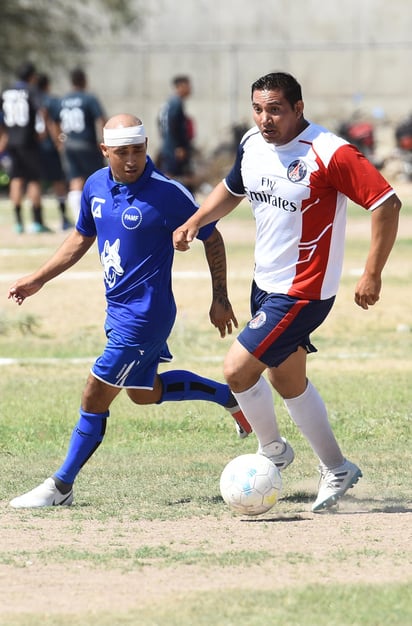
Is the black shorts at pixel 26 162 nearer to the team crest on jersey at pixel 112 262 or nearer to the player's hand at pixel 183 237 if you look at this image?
the team crest on jersey at pixel 112 262

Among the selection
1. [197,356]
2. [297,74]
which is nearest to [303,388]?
[197,356]

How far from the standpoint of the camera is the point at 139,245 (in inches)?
260

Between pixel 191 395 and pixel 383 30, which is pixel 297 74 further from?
pixel 191 395

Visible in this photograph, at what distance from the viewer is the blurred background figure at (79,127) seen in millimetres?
19500

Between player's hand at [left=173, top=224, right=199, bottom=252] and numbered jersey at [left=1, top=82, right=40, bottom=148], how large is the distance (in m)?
13.4

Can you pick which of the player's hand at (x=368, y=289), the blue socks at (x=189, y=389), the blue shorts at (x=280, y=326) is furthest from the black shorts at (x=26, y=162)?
the player's hand at (x=368, y=289)

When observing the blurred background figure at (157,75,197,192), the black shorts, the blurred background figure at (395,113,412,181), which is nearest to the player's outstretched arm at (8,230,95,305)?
the black shorts

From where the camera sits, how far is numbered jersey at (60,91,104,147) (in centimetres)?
1955

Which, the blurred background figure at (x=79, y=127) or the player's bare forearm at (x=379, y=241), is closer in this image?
the player's bare forearm at (x=379, y=241)

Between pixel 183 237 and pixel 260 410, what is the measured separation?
3.26 ft

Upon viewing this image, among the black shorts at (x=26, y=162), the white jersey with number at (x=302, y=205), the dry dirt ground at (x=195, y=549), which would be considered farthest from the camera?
the black shorts at (x=26, y=162)

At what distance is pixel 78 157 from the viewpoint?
19922 millimetres

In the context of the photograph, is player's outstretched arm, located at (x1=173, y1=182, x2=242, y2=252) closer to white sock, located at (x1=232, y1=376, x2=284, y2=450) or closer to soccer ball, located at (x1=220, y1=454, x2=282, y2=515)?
white sock, located at (x1=232, y1=376, x2=284, y2=450)

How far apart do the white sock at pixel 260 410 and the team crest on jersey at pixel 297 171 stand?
109 centimetres
